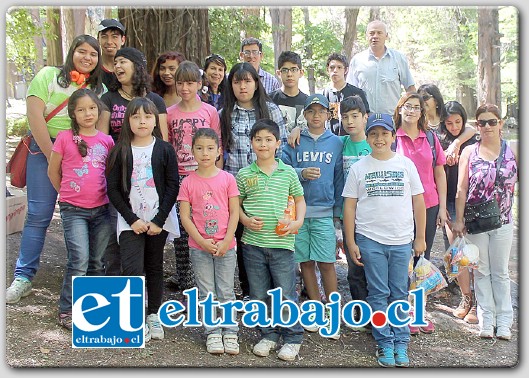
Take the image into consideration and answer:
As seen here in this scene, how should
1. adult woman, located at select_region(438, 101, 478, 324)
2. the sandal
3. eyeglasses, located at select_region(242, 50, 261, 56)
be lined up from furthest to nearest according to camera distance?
eyeglasses, located at select_region(242, 50, 261, 56), adult woman, located at select_region(438, 101, 478, 324), the sandal

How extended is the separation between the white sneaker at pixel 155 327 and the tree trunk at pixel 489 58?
14.0ft

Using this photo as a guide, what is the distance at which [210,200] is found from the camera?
3.31 metres

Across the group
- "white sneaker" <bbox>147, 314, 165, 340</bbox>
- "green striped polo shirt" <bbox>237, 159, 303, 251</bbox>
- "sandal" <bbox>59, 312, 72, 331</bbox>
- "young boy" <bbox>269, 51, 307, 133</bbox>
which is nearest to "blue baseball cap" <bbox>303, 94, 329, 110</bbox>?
"young boy" <bbox>269, 51, 307, 133</bbox>

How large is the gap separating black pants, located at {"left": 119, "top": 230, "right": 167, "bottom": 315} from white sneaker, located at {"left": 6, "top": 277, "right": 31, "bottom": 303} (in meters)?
0.80

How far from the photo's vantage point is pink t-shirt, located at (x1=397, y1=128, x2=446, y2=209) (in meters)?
3.86

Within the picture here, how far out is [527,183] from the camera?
3.41 meters

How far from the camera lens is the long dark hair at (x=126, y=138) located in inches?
131

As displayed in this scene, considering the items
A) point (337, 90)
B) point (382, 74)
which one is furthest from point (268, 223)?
point (382, 74)

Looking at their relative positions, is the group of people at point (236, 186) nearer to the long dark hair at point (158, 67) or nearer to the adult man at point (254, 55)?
the long dark hair at point (158, 67)

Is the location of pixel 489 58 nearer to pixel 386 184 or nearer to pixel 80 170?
pixel 386 184

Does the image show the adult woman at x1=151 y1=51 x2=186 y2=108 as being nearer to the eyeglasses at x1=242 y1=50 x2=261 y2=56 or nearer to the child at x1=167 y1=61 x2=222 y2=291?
the child at x1=167 y1=61 x2=222 y2=291

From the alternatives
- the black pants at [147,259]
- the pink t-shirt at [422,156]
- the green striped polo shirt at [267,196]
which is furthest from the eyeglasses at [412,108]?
the black pants at [147,259]

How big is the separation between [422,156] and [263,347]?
5.06ft

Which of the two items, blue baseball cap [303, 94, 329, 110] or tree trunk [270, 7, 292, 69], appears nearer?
blue baseball cap [303, 94, 329, 110]
